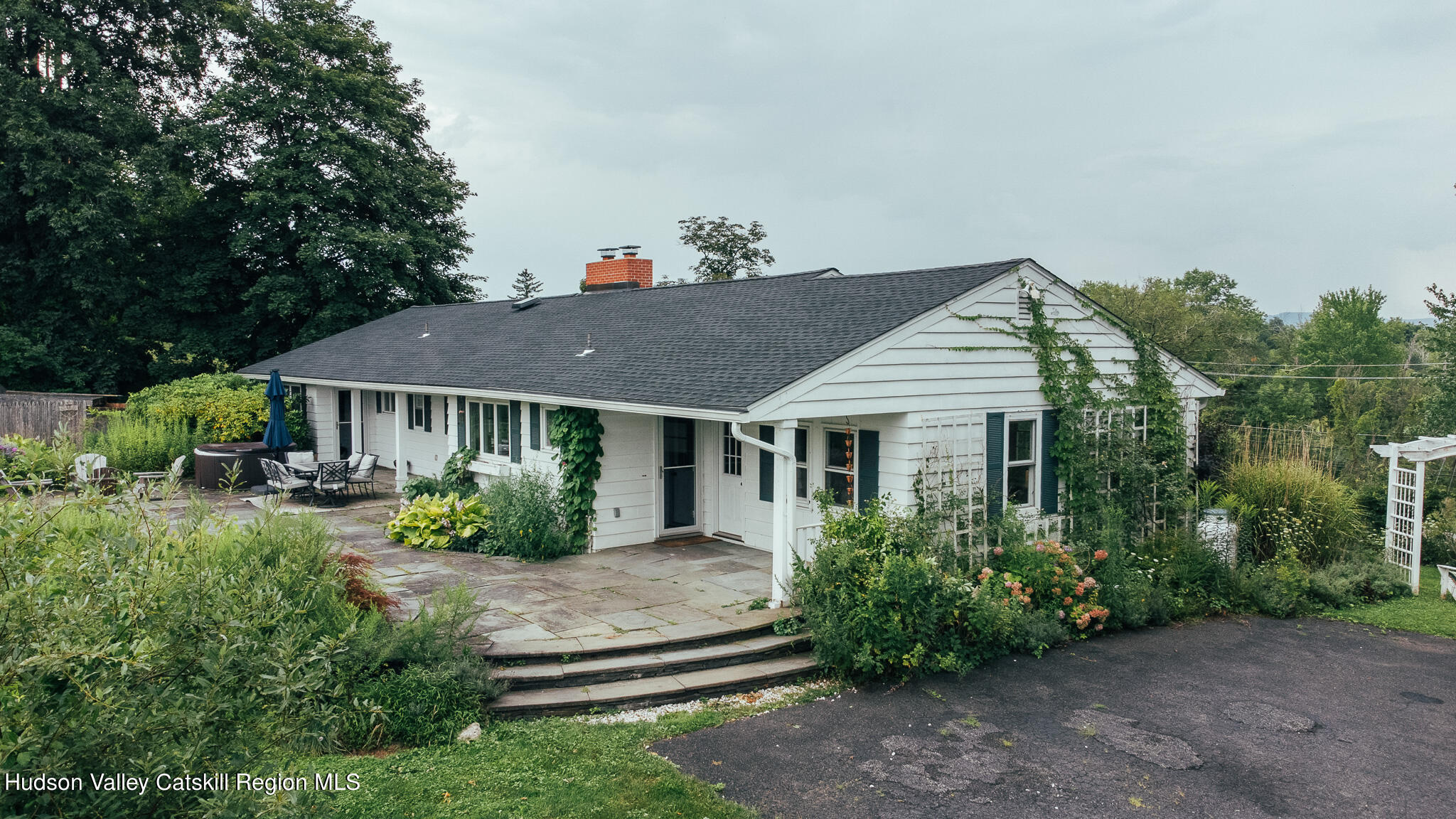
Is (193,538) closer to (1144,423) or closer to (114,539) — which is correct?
(114,539)

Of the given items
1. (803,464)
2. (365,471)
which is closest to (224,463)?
(365,471)

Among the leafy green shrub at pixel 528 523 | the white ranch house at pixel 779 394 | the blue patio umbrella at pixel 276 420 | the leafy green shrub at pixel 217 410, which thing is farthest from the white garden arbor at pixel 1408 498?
the leafy green shrub at pixel 217 410

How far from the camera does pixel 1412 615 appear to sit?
32.3 feet

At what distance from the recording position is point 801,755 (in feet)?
19.3

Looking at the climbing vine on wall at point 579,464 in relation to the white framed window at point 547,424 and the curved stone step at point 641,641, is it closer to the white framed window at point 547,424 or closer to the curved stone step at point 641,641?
the white framed window at point 547,424

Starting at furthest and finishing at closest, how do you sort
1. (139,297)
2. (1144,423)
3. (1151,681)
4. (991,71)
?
(139,297)
(991,71)
(1144,423)
(1151,681)

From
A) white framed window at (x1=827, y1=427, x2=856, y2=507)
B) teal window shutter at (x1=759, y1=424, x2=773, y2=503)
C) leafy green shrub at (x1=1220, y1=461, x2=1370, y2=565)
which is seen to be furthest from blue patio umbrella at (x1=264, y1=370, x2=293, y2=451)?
leafy green shrub at (x1=1220, y1=461, x2=1370, y2=565)

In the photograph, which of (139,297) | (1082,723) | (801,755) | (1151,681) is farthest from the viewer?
(139,297)

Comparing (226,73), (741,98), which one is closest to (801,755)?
(741,98)

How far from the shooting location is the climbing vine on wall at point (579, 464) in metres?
11.0

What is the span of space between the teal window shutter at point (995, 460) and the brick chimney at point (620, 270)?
33.6 ft

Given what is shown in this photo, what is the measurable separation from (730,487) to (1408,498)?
398 inches

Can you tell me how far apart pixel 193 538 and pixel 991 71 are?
18897mm

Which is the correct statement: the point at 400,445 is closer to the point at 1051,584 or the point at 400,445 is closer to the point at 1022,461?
the point at 1022,461
